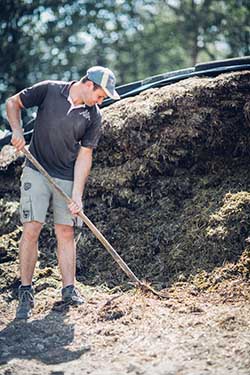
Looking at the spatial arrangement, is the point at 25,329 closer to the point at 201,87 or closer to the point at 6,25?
the point at 201,87

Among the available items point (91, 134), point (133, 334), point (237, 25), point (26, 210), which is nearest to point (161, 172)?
point (91, 134)

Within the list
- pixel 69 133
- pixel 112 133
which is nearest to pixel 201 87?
pixel 112 133

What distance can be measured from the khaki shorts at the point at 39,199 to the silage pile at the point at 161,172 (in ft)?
2.71

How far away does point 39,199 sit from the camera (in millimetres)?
4816

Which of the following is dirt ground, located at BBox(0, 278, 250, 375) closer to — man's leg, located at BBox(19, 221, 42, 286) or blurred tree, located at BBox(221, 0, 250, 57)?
man's leg, located at BBox(19, 221, 42, 286)

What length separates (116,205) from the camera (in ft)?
19.7

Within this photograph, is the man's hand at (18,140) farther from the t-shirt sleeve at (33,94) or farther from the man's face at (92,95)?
the man's face at (92,95)

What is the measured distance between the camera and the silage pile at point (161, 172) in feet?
18.5

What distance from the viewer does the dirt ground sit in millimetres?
3629

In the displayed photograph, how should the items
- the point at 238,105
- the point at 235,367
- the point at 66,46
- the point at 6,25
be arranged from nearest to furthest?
1. the point at 235,367
2. the point at 238,105
3. the point at 6,25
4. the point at 66,46

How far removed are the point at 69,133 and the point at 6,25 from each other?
51.1 feet

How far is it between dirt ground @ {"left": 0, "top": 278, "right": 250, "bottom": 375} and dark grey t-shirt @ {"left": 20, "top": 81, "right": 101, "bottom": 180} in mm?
1097

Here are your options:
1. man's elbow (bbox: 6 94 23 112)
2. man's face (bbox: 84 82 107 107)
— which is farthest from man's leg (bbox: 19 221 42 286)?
man's face (bbox: 84 82 107 107)

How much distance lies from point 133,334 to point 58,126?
1.66 meters
